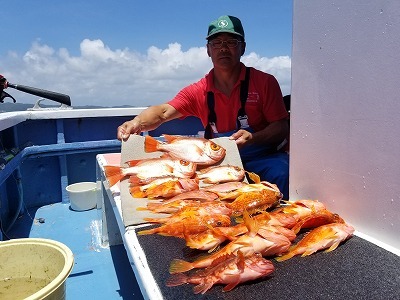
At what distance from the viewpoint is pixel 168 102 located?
3934mm

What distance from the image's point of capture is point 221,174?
2.55 meters

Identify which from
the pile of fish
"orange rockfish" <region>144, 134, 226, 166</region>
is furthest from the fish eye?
the pile of fish

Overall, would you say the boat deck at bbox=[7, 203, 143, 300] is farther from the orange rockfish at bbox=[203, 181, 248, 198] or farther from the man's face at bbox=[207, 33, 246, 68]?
the man's face at bbox=[207, 33, 246, 68]

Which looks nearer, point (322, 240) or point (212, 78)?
point (322, 240)

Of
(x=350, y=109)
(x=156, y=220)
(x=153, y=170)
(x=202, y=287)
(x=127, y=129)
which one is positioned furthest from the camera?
(x=127, y=129)

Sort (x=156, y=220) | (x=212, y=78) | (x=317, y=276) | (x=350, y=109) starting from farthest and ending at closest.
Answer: (x=212, y=78) < (x=156, y=220) < (x=350, y=109) < (x=317, y=276)

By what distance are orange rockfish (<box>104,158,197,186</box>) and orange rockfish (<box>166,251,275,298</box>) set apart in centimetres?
121

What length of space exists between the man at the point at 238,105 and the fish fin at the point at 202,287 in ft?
6.82

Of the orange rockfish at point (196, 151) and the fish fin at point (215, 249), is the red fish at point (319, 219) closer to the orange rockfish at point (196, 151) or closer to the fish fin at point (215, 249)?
the fish fin at point (215, 249)

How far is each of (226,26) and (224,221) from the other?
2298 mm

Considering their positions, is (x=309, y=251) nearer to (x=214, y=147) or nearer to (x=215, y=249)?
(x=215, y=249)

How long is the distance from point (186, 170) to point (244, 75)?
60.2 inches

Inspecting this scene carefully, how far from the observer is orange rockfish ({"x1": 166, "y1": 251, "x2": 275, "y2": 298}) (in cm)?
128

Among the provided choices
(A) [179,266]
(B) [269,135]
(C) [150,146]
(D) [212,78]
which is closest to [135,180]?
(C) [150,146]
